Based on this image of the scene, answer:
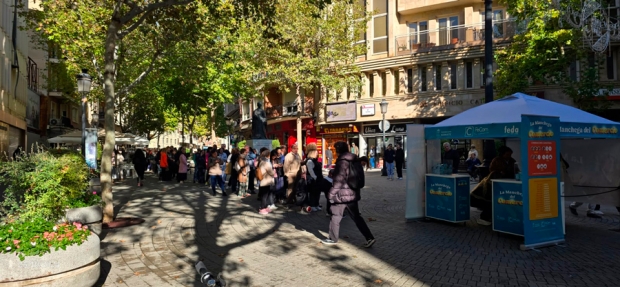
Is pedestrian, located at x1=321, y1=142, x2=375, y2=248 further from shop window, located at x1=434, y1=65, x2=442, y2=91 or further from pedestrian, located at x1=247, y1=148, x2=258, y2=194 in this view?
shop window, located at x1=434, y1=65, x2=442, y2=91

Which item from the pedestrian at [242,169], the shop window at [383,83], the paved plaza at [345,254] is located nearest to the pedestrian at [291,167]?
the paved plaza at [345,254]

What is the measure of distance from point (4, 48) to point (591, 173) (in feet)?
77.6

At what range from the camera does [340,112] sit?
102 feet

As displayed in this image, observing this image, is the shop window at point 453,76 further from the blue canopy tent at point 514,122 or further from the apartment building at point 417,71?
the blue canopy tent at point 514,122

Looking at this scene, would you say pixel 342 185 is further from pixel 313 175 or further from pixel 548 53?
pixel 548 53

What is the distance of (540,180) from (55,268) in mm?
6716

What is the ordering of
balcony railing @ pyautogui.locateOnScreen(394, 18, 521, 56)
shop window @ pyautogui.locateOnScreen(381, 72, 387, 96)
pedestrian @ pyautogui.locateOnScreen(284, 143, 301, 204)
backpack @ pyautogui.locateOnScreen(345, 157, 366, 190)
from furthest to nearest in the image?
1. shop window @ pyautogui.locateOnScreen(381, 72, 387, 96)
2. balcony railing @ pyautogui.locateOnScreen(394, 18, 521, 56)
3. pedestrian @ pyautogui.locateOnScreen(284, 143, 301, 204)
4. backpack @ pyautogui.locateOnScreen(345, 157, 366, 190)

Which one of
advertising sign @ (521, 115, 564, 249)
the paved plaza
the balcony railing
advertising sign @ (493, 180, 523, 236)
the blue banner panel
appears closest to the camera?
the paved plaza

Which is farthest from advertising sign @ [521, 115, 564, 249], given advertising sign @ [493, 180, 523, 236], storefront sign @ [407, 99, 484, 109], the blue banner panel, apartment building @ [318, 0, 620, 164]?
storefront sign @ [407, 99, 484, 109]

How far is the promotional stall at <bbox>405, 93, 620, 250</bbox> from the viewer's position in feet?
21.5

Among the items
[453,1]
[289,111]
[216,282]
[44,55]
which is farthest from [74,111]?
[216,282]

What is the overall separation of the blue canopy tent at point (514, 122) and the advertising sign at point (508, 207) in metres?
0.89

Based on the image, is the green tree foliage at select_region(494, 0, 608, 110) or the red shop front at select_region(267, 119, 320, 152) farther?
the red shop front at select_region(267, 119, 320, 152)

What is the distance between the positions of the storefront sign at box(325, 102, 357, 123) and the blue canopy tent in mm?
22250
